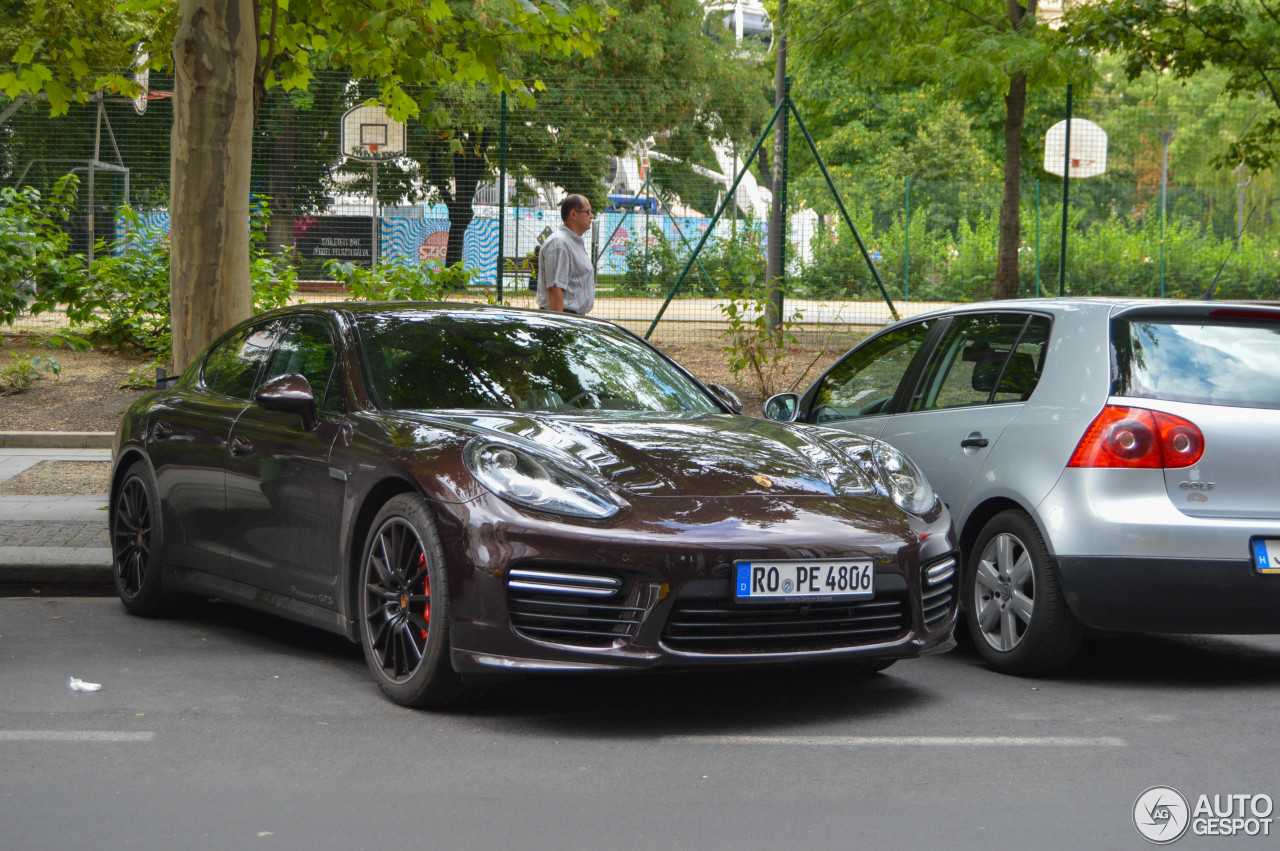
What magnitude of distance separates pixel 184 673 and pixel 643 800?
223cm

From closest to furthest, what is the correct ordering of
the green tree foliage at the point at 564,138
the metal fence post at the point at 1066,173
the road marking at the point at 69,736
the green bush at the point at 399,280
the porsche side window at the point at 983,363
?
the road marking at the point at 69,736
the porsche side window at the point at 983,363
the green bush at the point at 399,280
the green tree foliage at the point at 564,138
the metal fence post at the point at 1066,173

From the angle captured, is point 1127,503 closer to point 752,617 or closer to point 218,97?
point 752,617

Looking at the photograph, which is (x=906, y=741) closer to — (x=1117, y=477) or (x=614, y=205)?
(x=1117, y=477)

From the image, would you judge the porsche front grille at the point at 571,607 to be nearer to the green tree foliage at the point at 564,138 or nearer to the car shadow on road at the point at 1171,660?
the car shadow on road at the point at 1171,660

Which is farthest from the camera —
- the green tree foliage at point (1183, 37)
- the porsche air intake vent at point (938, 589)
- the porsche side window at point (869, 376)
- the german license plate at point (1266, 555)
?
the green tree foliage at point (1183, 37)

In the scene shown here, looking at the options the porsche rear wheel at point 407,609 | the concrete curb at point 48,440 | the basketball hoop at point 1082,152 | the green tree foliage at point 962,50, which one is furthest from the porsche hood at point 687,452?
the basketball hoop at point 1082,152

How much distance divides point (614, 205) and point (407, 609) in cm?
1376

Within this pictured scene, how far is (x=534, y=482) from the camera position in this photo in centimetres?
453

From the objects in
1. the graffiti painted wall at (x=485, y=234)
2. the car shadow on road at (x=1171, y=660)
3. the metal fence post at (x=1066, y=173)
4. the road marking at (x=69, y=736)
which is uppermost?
the metal fence post at (x=1066, y=173)

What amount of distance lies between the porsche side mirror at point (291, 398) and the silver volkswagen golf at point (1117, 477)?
2.53 m

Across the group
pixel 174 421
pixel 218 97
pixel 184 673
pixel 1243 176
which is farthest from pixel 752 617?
pixel 1243 176

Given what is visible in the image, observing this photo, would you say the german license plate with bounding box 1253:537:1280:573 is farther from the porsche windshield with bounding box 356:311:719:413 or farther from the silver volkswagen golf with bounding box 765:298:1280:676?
the porsche windshield with bounding box 356:311:719:413

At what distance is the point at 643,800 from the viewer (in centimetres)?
381

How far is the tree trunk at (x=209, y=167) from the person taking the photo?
833 centimetres
